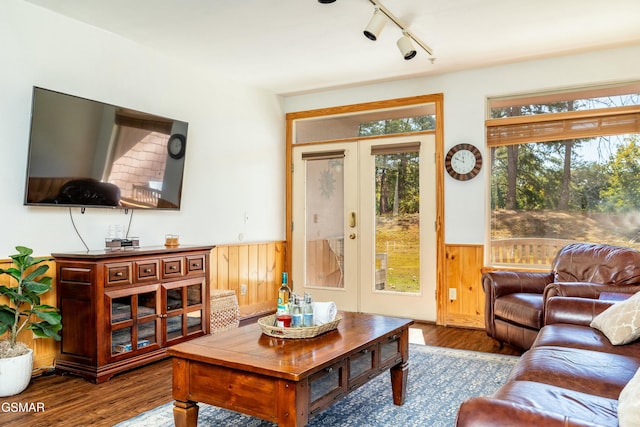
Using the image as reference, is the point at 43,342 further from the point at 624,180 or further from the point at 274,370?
the point at 624,180

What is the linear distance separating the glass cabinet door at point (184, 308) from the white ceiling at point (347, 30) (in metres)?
2.00

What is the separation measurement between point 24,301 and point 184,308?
1.11 metres

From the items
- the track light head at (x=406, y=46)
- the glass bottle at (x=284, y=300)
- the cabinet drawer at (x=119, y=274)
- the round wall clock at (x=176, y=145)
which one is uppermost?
the track light head at (x=406, y=46)

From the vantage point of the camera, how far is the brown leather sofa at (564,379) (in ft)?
3.94

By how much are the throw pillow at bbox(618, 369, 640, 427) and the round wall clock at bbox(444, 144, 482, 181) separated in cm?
358

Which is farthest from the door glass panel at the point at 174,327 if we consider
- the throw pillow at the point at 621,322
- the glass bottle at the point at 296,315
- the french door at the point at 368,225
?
the throw pillow at the point at 621,322

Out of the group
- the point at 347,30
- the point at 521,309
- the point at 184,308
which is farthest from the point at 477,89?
the point at 184,308

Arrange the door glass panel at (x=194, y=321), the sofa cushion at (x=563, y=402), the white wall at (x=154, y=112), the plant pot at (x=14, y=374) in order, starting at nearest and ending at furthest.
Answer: the sofa cushion at (x=563, y=402)
the plant pot at (x=14, y=374)
the white wall at (x=154, y=112)
the door glass panel at (x=194, y=321)

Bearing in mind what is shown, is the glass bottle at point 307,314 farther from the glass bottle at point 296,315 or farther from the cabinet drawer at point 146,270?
the cabinet drawer at point 146,270

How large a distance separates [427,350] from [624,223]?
6.91ft

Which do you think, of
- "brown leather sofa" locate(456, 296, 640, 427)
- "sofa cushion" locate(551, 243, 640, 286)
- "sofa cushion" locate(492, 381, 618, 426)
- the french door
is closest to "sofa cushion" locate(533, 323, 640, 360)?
"brown leather sofa" locate(456, 296, 640, 427)

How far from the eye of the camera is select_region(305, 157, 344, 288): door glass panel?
17.9 feet

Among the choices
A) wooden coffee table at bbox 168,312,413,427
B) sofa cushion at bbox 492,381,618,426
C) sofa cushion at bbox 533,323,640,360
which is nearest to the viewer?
sofa cushion at bbox 492,381,618,426

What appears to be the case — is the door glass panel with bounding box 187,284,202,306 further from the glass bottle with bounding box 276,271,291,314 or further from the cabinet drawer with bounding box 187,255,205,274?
the glass bottle with bounding box 276,271,291,314
